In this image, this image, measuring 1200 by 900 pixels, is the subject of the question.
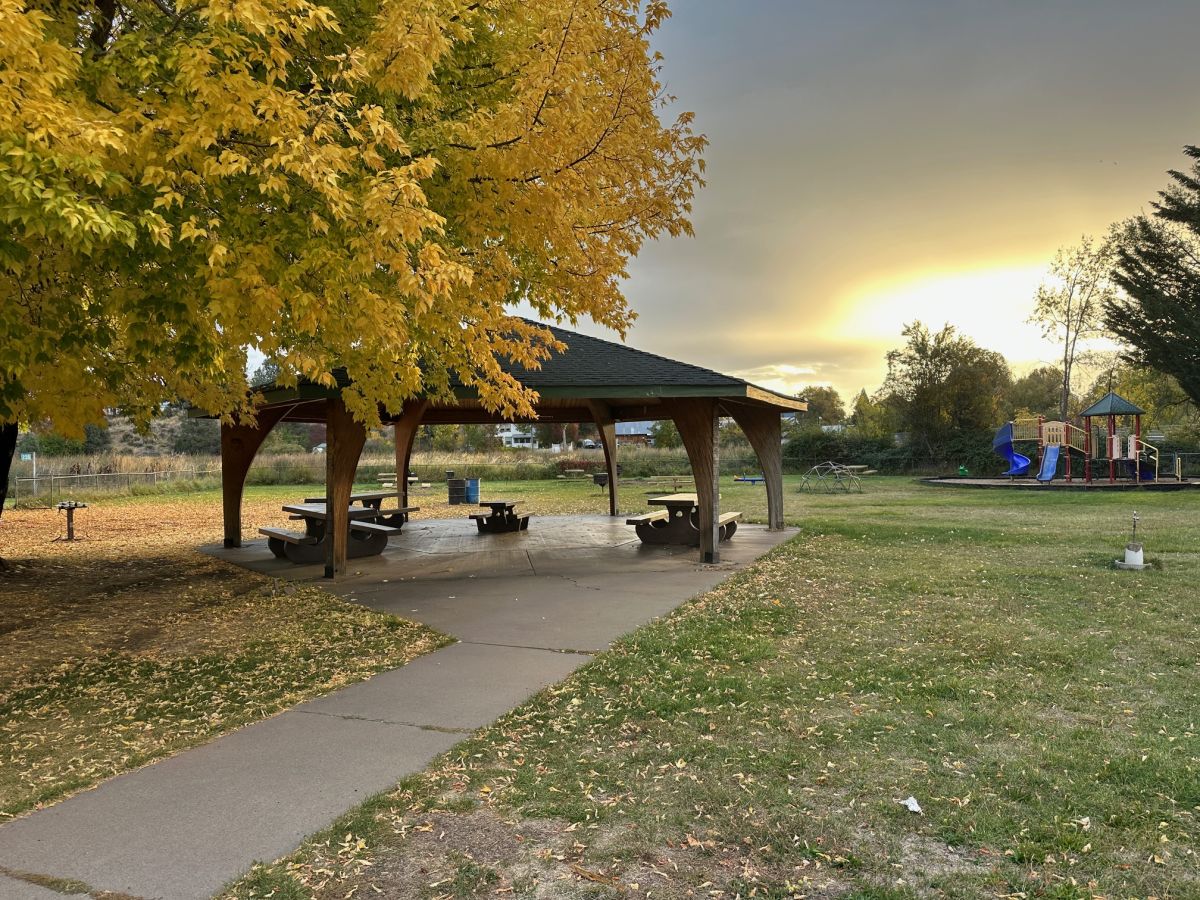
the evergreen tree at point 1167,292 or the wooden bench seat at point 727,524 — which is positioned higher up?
the evergreen tree at point 1167,292

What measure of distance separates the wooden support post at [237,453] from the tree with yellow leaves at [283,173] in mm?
5491

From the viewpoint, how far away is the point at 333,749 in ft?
12.8

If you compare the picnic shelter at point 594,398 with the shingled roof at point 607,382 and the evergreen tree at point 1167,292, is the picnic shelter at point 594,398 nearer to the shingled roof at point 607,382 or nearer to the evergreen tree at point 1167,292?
the shingled roof at point 607,382

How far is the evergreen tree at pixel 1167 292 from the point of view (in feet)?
86.0

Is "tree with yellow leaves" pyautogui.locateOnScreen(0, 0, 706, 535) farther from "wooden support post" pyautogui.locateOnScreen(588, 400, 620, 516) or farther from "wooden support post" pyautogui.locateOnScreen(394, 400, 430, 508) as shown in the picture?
"wooden support post" pyautogui.locateOnScreen(588, 400, 620, 516)

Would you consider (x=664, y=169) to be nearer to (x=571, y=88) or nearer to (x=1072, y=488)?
(x=571, y=88)

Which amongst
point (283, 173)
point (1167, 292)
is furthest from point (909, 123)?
point (1167, 292)

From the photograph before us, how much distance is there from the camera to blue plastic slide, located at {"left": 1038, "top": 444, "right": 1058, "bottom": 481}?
26.9 meters

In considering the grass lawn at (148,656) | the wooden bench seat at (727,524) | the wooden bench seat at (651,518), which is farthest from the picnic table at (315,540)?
the wooden bench seat at (727,524)

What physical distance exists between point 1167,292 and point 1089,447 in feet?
24.0

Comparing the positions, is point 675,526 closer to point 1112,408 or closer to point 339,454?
point 339,454

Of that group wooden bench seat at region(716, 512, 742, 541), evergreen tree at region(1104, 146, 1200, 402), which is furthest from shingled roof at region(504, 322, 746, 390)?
evergreen tree at region(1104, 146, 1200, 402)

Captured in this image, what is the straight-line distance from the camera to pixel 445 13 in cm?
481

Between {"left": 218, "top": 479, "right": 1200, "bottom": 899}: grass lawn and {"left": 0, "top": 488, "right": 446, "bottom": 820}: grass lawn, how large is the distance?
68.7 inches
